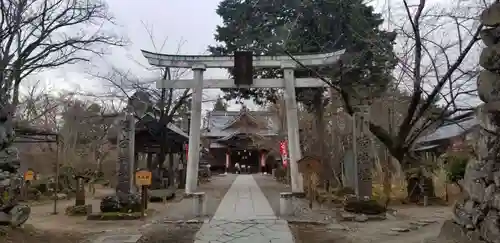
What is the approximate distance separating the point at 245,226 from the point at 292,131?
4986mm

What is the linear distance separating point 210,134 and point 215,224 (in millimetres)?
37360

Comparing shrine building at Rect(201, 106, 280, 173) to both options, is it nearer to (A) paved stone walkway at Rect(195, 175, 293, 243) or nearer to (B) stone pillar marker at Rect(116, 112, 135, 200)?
(B) stone pillar marker at Rect(116, 112, 135, 200)

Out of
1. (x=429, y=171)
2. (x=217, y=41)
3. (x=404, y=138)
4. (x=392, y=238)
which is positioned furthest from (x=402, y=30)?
(x=217, y=41)

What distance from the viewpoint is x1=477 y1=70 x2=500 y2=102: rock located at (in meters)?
5.47

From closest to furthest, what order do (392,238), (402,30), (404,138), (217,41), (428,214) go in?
(404,138), (402,30), (392,238), (428,214), (217,41)

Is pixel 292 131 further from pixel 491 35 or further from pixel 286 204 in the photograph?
pixel 491 35

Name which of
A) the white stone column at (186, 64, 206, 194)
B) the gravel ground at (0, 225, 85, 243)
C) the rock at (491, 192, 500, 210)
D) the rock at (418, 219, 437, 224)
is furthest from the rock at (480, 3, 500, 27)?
the white stone column at (186, 64, 206, 194)

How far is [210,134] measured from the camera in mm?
49000

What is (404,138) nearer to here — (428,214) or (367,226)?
(367,226)

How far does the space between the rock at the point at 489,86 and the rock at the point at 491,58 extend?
0.35 ft

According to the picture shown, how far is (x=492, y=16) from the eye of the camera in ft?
18.4

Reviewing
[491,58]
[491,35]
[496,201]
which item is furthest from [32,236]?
[491,35]

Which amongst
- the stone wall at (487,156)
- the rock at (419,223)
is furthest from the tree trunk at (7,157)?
the rock at (419,223)

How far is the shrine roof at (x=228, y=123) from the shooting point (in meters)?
43.2
